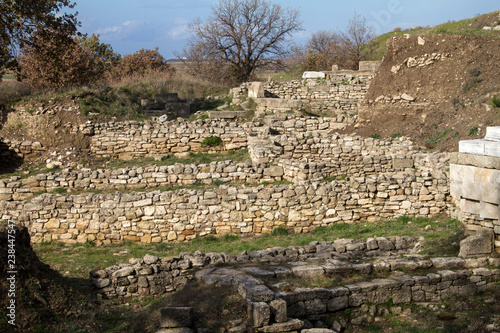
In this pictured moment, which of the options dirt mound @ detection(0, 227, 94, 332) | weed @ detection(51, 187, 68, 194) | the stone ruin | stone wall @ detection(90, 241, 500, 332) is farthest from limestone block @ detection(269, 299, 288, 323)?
the stone ruin

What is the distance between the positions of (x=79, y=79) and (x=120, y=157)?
8.51 meters

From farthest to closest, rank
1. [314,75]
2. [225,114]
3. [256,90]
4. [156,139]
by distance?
1. [314,75]
2. [256,90]
3. [225,114]
4. [156,139]

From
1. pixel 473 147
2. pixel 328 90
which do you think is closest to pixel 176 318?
pixel 473 147

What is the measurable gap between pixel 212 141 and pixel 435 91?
9.05 metres

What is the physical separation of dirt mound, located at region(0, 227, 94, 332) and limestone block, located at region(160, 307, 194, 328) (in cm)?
158

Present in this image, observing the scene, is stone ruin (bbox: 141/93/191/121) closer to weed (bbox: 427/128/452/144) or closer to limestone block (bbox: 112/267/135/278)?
weed (bbox: 427/128/452/144)

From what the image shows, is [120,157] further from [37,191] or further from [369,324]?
[369,324]

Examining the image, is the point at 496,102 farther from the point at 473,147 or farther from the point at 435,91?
the point at 473,147

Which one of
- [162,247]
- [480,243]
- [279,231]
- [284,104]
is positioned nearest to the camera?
[480,243]

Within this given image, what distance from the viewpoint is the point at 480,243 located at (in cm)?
776

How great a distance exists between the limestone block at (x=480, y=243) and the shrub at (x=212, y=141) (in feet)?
38.7

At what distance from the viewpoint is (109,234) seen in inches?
459

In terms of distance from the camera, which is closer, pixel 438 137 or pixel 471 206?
pixel 471 206

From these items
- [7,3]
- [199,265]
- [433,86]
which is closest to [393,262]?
[199,265]
